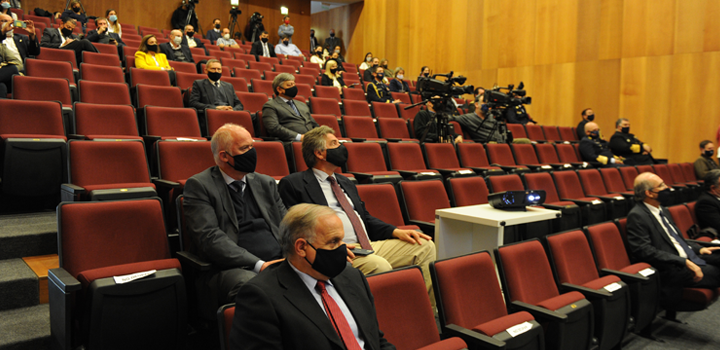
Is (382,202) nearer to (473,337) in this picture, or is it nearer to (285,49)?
(473,337)

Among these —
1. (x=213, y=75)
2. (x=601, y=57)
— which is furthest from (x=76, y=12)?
(x=601, y=57)

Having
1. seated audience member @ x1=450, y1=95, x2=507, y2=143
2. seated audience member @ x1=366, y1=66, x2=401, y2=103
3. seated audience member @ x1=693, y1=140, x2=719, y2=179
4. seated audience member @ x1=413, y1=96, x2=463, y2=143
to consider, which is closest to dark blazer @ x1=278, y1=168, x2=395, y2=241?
seated audience member @ x1=413, y1=96, x2=463, y2=143

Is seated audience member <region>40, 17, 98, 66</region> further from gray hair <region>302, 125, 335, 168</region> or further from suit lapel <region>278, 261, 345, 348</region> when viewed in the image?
suit lapel <region>278, 261, 345, 348</region>

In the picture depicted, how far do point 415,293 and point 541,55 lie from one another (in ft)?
20.7

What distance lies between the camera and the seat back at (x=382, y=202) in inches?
84.3

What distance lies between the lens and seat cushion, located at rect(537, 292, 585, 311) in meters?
1.48

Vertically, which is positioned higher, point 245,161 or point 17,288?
point 245,161

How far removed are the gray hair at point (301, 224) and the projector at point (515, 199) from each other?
4.52 feet

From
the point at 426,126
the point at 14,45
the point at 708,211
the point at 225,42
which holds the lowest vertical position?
the point at 708,211

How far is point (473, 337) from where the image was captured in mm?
1220

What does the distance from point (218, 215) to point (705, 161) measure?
530 cm

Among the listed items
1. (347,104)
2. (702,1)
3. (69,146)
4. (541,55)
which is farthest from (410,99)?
(69,146)

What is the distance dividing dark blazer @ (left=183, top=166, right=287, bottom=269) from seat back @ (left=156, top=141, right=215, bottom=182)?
1.95 ft

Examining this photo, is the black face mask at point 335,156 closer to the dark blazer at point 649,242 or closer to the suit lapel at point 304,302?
the suit lapel at point 304,302
